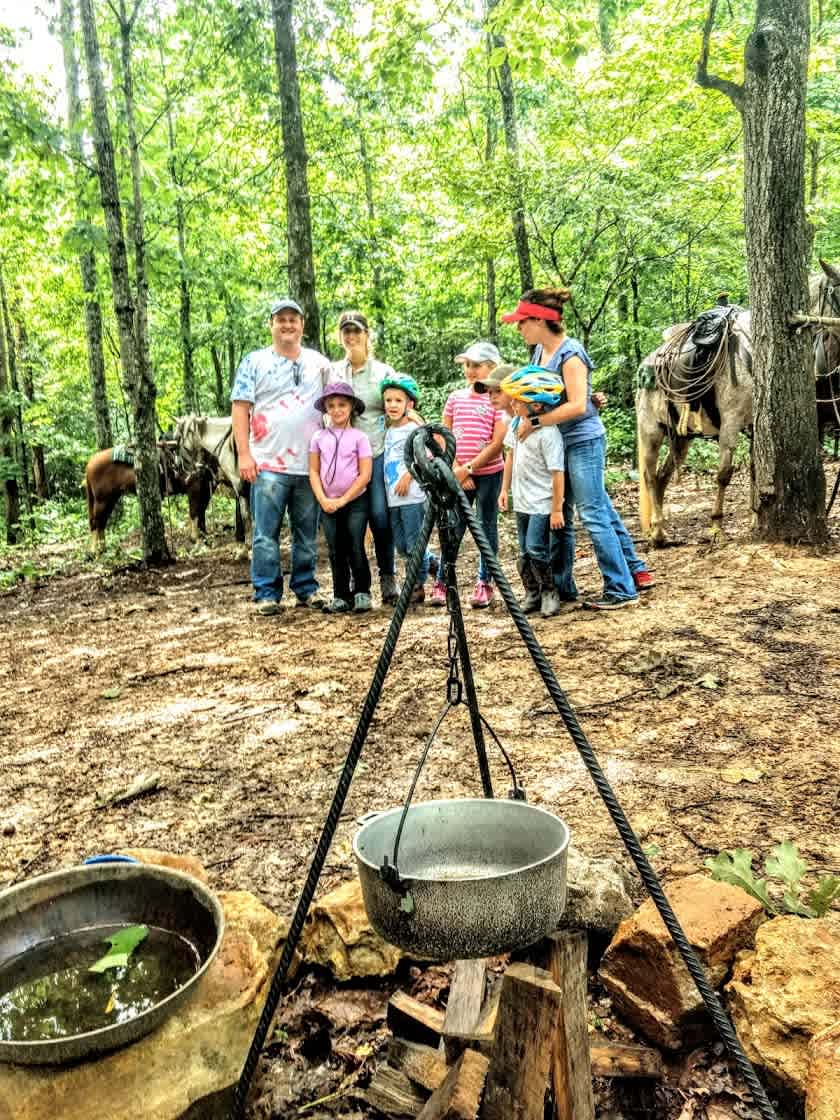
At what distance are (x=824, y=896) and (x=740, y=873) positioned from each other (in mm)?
220

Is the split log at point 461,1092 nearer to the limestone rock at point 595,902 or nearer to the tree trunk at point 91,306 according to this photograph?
the limestone rock at point 595,902

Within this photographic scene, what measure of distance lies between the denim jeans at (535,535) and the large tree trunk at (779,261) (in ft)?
6.93

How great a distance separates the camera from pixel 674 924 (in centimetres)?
155

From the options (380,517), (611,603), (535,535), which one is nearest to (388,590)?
(380,517)

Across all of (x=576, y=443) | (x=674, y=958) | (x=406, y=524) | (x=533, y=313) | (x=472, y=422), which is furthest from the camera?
(x=406, y=524)

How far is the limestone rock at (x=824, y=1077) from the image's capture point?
1.44m

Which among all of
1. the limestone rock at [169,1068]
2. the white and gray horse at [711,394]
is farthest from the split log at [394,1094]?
the white and gray horse at [711,394]

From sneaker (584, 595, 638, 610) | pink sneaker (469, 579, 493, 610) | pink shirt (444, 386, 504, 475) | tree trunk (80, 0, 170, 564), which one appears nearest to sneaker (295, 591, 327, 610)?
pink sneaker (469, 579, 493, 610)

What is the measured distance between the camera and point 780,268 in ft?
19.7

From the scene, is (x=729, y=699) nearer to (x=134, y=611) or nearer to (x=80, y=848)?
(x=80, y=848)

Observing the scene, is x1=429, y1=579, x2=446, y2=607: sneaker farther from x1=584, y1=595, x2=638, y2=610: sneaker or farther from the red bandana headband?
the red bandana headband

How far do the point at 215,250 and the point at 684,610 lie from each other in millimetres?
13355

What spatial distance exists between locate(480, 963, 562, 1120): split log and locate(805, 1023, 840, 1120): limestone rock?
1.64 ft

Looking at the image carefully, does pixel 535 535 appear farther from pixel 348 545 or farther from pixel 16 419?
pixel 16 419
